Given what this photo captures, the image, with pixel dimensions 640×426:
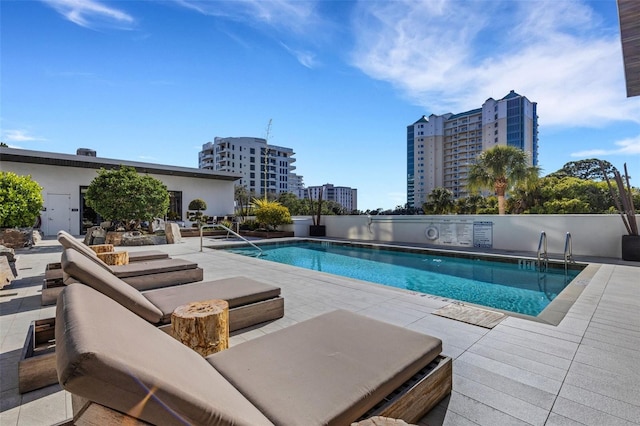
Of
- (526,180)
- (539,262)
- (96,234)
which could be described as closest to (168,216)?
(96,234)

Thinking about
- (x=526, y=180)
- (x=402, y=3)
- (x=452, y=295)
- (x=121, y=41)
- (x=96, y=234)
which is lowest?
(x=452, y=295)

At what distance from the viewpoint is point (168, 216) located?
17781 mm

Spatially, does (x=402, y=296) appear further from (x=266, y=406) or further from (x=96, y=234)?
(x=96, y=234)

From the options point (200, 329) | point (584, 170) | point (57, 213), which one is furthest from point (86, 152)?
point (584, 170)

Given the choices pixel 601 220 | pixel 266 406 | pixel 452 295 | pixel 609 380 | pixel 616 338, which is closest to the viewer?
pixel 266 406

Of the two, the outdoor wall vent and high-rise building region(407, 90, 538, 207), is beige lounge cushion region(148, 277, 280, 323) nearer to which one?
the outdoor wall vent

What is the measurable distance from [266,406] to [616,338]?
329 centimetres

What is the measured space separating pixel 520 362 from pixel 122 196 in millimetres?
11070

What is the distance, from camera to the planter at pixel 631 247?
22.5 feet

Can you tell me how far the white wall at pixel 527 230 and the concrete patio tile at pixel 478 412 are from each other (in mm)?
8503

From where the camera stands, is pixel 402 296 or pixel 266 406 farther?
pixel 402 296

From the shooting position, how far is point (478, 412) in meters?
1.78

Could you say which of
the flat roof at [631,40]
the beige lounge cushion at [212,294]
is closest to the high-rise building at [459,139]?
the flat roof at [631,40]

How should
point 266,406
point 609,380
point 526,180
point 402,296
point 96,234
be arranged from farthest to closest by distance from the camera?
point 526,180 < point 96,234 < point 402,296 < point 609,380 < point 266,406
